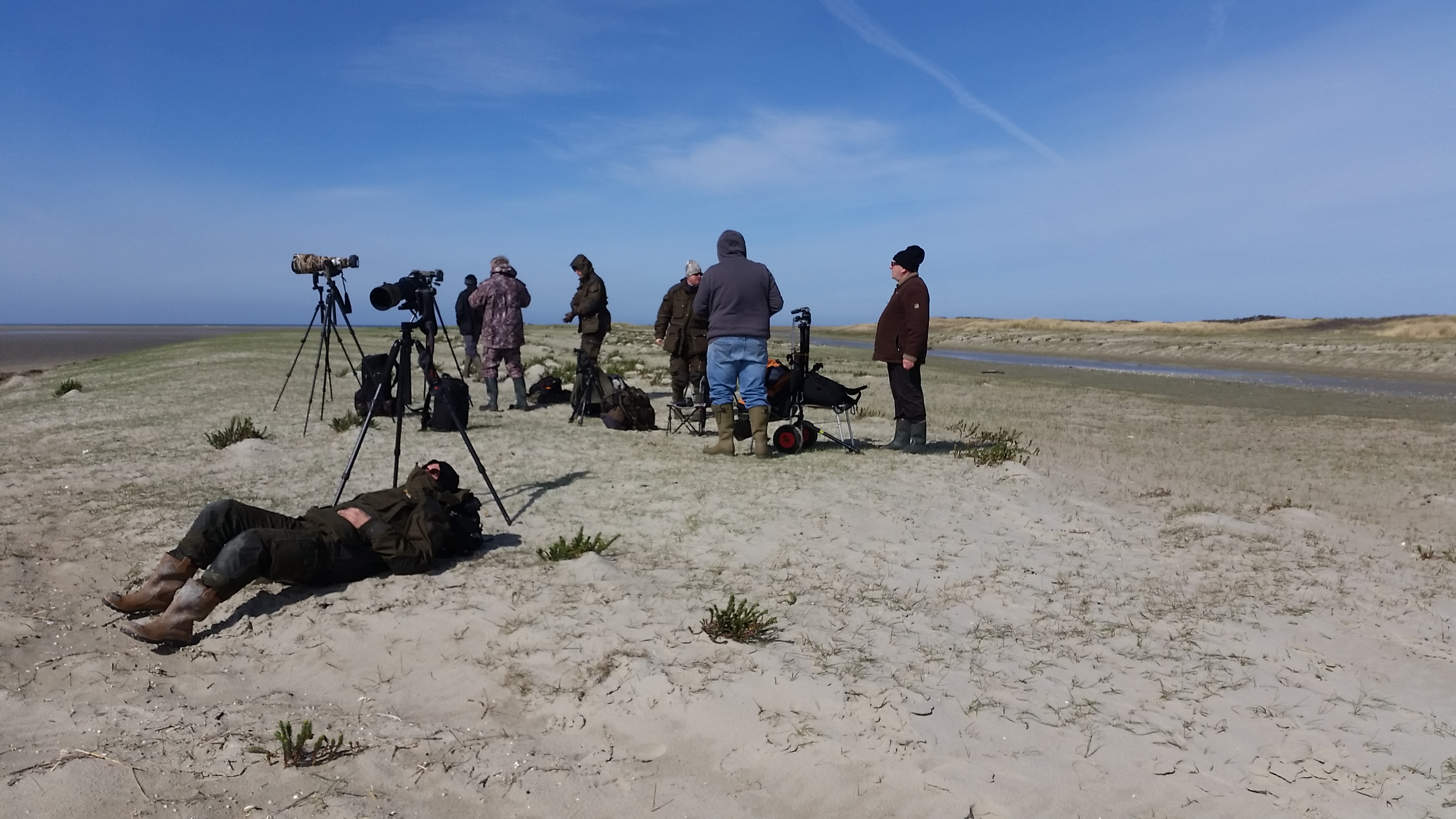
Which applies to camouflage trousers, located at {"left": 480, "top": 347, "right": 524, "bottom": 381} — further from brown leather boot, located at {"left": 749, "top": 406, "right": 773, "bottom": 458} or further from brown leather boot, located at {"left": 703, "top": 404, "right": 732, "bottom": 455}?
brown leather boot, located at {"left": 749, "top": 406, "right": 773, "bottom": 458}

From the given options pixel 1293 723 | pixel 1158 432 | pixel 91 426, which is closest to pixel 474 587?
pixel 1293 723

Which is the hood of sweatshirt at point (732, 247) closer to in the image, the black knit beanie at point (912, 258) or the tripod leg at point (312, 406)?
the black knit beanie at point (912, 258)

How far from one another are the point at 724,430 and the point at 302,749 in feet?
18.8

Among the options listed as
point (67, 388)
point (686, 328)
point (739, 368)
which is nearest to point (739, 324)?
point (739, 368)

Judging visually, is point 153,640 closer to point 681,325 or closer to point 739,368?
point 739,368

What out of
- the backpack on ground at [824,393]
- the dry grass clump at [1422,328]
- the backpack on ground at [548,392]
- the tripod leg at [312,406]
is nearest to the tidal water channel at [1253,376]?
the dry grass clump at [1422,328]

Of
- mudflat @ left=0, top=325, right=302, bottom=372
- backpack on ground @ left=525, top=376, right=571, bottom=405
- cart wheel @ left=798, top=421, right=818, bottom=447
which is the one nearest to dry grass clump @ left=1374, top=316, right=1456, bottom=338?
cart wheel @ left=798, top=421, right=818, bottom=447

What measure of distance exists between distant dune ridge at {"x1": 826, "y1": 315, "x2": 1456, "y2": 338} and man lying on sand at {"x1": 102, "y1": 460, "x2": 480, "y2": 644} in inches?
1666

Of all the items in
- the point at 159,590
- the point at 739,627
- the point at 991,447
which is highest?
the point at 991,447

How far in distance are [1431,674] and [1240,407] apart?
13.5 metres

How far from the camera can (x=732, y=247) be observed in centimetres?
817

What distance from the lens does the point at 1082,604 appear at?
470 cm

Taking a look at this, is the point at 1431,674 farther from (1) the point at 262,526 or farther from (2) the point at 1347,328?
(2) the point at 1347,328

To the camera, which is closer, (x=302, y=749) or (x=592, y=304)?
(x=302, y=749)
